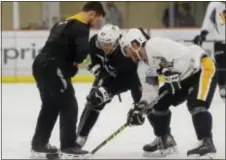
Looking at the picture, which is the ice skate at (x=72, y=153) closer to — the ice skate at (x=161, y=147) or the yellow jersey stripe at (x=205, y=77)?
the ice skate at (x=161, y=147)

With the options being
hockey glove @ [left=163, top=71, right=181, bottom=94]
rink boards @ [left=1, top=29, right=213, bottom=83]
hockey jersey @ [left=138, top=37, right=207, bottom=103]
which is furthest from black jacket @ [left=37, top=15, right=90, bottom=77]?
rink boards @ [left=1, top=29, right=213, bottom=83]

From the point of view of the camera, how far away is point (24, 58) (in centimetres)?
739

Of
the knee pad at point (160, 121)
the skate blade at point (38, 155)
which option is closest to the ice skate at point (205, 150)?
the knee pad at point (160, 121)

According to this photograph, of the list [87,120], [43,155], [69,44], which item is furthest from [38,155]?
[69,44]

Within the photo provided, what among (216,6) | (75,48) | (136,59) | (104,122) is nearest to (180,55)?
(136,59)

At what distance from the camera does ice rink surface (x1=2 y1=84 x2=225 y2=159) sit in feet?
12.3

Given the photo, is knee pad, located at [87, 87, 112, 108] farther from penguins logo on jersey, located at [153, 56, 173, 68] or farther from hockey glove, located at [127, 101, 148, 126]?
penguins logo on jersey, located at [153, 56, 173, 68]

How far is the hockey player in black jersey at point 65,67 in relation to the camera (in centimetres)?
333

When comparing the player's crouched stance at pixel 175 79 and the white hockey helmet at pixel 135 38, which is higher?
the white hockey helmet at pixel 135 38

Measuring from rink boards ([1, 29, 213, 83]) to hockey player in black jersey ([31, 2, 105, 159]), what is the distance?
12.5 ft

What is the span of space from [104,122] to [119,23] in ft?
10.9

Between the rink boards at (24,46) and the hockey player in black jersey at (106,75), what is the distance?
11.9ft

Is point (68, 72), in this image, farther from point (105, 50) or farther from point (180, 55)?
point (180, 55)

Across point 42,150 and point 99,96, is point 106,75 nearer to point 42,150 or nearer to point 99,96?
point 99,96
